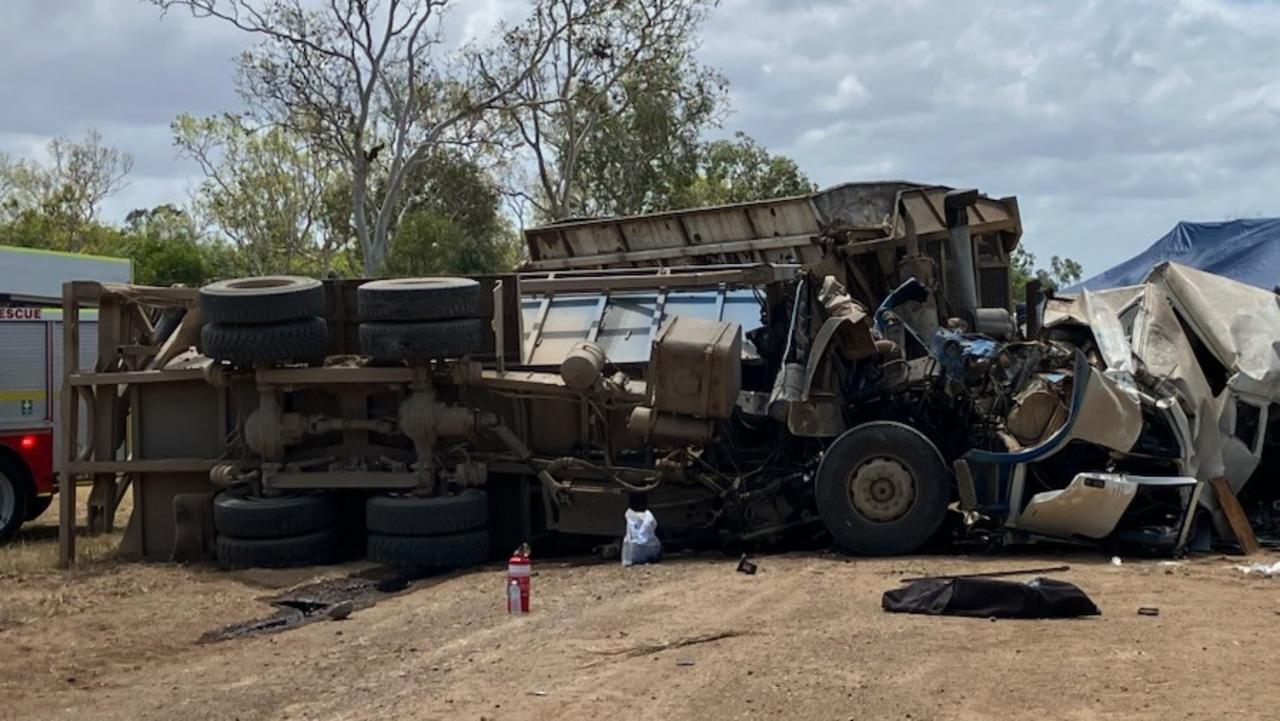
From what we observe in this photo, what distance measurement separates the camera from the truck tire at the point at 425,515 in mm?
10727

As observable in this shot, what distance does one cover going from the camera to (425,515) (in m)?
10.7

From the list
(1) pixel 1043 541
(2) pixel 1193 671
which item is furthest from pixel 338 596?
(2) pixel 1193 671

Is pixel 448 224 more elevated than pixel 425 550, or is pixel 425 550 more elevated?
pixel 448 224

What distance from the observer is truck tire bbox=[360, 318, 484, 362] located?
1088cm

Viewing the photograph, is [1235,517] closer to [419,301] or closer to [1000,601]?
[1000,601]

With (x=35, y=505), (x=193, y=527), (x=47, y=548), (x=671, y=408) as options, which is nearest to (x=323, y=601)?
(x=193, y=527)

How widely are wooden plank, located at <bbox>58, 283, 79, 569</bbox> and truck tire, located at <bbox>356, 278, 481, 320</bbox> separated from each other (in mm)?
2689

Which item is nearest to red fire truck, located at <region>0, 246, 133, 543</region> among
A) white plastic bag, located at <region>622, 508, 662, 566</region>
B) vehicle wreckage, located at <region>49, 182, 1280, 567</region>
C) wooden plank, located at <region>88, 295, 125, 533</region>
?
wooden plank, located at <region>88, 295, 125, 533</region>

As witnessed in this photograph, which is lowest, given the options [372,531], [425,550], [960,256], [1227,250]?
[425,550]

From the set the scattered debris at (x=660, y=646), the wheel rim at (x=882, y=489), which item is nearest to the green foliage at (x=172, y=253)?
the wheel rim at (x=882, y=489)

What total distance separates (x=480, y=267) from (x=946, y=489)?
2952cm

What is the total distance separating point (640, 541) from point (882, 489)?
182cm

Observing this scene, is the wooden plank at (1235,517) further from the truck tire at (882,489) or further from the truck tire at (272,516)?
the truck tire at (272,516)

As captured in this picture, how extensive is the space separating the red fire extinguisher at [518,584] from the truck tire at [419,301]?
9.51ft
